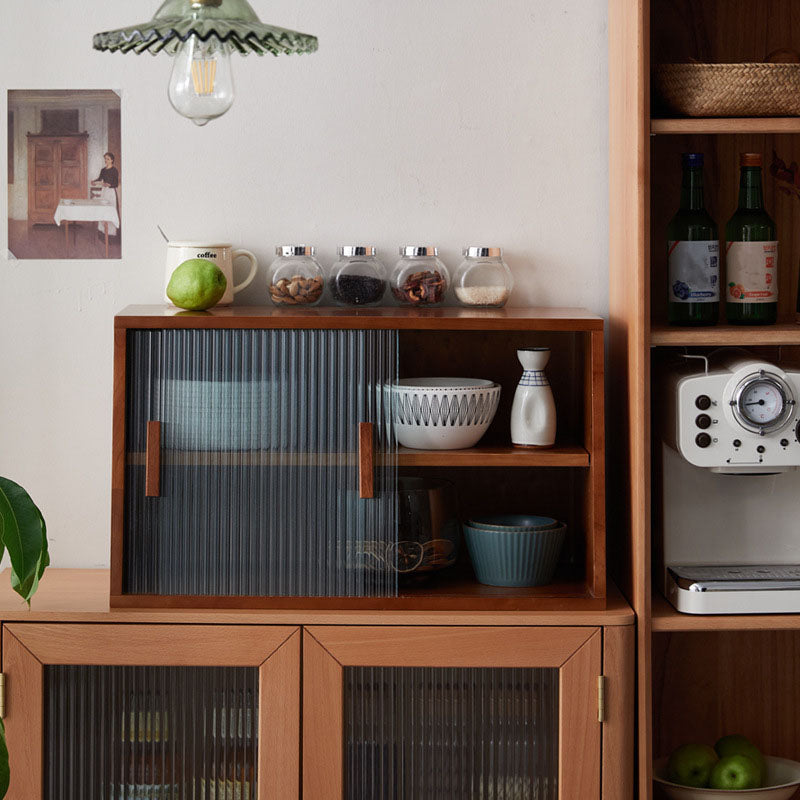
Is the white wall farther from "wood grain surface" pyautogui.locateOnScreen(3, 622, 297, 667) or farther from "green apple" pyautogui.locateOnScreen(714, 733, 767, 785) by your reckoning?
"green apple" pyautogui.locateOnScreen(714, 733, 767, 785)

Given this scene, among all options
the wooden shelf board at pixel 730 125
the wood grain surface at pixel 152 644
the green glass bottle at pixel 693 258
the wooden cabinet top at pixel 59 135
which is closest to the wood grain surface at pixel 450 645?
the wood grain surface at pixel 152 644

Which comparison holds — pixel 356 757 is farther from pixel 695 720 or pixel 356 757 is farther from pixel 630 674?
pixel 695 720

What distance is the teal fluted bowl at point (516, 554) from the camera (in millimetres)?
1997

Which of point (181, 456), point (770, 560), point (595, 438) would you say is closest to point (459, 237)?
point (595, 438)

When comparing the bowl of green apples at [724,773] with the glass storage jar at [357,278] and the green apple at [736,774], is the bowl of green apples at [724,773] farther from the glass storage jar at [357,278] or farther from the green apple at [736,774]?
the glass storage jar at [357,278]

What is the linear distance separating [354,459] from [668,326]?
2.16 ft

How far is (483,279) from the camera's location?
2184 millimetres

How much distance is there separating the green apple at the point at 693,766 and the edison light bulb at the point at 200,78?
1542 millimetres

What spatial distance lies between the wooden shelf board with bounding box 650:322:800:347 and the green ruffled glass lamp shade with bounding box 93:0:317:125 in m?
Result: 0.83

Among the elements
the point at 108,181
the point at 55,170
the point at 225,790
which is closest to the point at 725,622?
the point at 225,790

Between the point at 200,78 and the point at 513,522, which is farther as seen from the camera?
the point at 513,522

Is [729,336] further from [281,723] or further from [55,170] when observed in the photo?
[55,170]

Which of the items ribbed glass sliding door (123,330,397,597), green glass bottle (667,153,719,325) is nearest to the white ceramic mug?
ribbed glass sliding door (123,330,397,597)

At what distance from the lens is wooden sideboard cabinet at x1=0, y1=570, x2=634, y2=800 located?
1.91 meters
